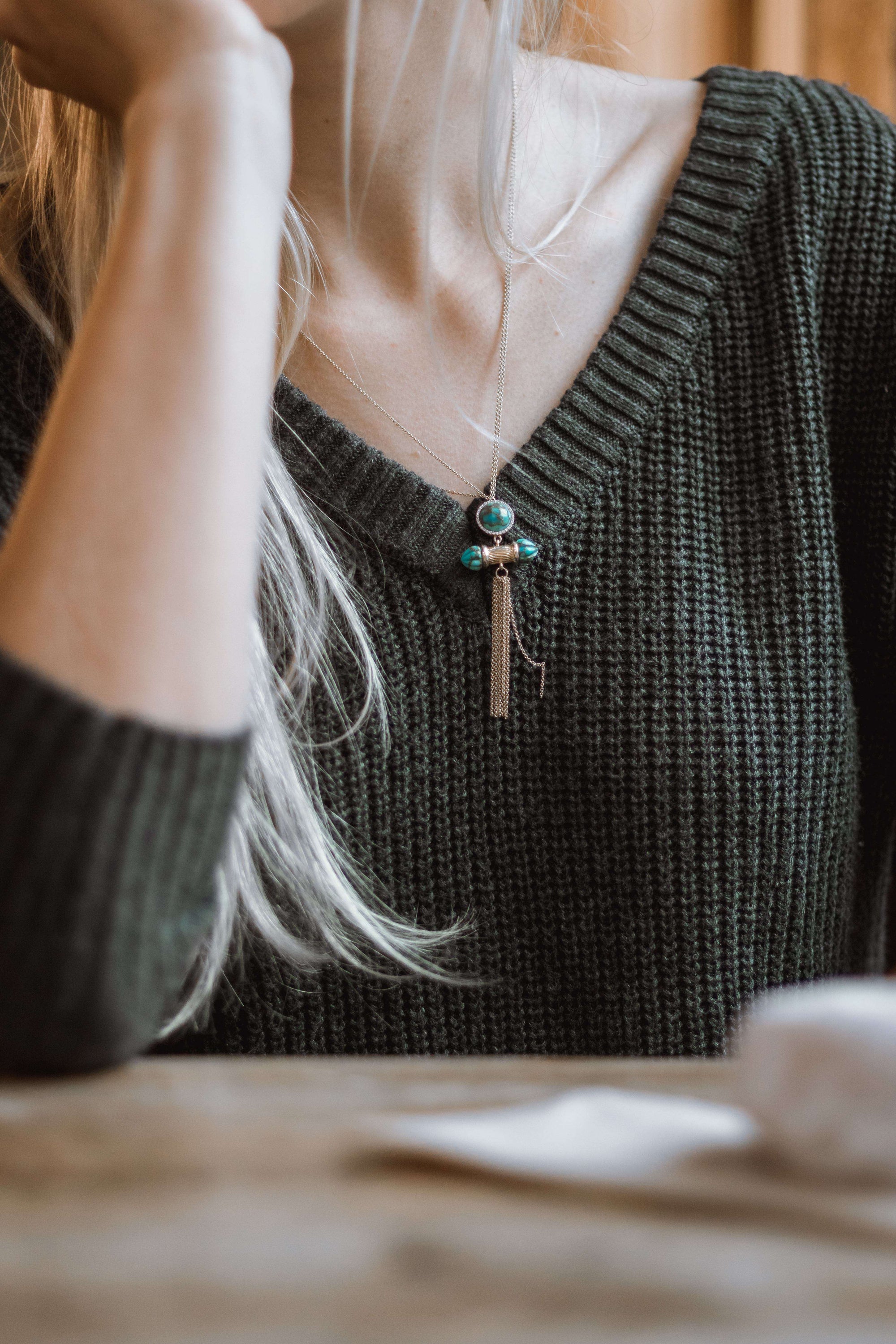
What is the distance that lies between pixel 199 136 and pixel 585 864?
438mm

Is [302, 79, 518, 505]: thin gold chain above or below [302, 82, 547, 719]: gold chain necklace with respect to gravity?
above

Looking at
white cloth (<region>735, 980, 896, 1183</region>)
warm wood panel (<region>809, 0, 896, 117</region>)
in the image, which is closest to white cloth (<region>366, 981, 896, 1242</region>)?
white cloth (<region>735, 980, 896, 1183</region>)

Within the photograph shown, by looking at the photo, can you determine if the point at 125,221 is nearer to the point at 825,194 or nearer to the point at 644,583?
the point at 644,583

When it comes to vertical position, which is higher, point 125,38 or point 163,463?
point 125,38

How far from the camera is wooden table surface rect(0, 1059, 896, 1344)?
8.1 inches

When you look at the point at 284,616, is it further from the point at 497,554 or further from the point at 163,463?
the point at 163,463

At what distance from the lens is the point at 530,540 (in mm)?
714

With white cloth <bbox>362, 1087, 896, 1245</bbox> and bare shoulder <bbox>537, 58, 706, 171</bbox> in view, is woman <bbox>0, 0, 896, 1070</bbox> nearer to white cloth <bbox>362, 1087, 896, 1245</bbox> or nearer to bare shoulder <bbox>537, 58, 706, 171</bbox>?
bare shoulder <bbox>537, 58, 706, 171</bbox>

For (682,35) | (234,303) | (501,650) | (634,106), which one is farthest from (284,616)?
(682,35)

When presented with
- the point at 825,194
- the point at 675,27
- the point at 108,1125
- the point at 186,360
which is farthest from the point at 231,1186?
the point at 675,27

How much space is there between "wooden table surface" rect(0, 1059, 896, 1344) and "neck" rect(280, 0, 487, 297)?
1.98 ft

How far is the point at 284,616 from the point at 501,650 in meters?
0.13

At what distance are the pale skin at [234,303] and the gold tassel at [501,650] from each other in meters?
0.08

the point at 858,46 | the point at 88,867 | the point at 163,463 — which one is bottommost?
the point at 88,867
